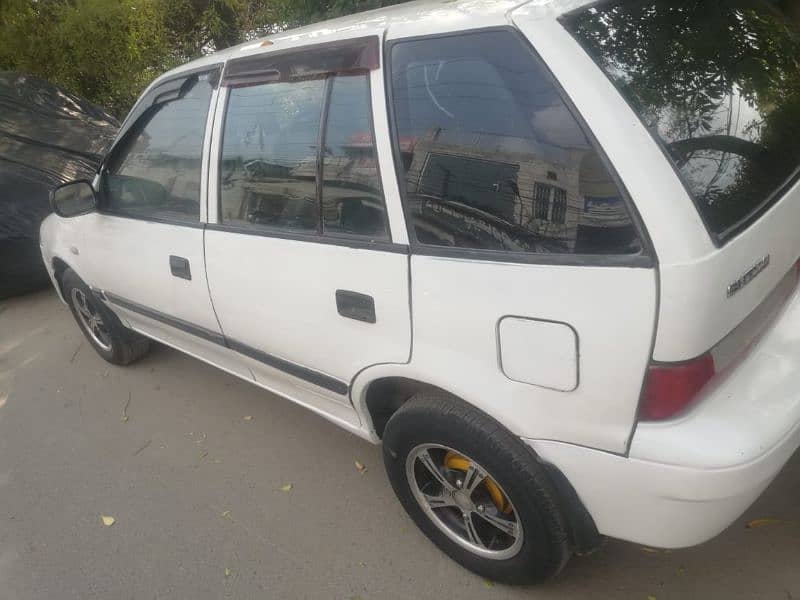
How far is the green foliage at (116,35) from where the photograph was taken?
25.2 feet

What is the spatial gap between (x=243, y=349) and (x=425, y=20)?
151 centimetres

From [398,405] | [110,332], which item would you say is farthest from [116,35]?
[398,405]

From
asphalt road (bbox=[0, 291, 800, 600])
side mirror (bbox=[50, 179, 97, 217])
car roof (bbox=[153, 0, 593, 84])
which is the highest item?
car roof (bbox=[153, 0, 593, 84])

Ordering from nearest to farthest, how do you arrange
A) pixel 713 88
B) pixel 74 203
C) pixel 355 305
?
pixel 713 88, pixel 355 305, pixel 74 203

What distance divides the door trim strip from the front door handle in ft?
0.87

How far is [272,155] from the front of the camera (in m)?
2.19

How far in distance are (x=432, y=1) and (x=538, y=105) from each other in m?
0.82

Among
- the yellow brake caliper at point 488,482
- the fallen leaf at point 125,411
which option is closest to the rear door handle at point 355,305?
the yellow brake caliper at point 488,482

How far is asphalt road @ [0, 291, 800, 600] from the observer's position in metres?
2.05

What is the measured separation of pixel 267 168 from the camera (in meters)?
2.22

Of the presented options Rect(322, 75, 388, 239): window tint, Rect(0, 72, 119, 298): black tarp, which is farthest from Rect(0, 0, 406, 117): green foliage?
Rect(322, 75, 388, 239): window tint

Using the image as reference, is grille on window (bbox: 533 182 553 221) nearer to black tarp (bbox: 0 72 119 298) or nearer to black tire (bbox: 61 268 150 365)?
black tire (bbox: 61 268 150 365)

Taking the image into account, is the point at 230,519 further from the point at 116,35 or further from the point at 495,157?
the point at 116,35

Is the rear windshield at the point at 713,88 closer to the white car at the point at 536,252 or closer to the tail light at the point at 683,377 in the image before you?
the white car at the point at 536,252
